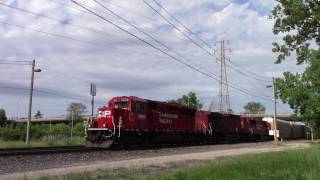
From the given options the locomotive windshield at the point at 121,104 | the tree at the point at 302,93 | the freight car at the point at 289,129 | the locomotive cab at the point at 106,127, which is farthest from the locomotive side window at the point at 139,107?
the freight car at the point at 289,129

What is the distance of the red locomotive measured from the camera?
30.9 metres

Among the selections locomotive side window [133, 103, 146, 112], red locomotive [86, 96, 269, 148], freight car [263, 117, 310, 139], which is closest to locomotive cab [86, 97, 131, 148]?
red locomotive [86, 96, 269, 148]

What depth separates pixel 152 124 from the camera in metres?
35.7

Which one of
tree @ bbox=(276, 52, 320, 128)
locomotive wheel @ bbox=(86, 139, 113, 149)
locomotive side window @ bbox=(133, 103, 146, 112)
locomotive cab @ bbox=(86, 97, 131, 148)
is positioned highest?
tree @ bbox=(276, 52, 320, 128)

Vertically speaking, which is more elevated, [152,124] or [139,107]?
[139,107]

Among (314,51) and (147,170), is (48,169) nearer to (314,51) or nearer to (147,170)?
(147,170)

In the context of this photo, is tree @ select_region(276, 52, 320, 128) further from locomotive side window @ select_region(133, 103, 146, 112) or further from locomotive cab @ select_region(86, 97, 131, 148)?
locomotive cab @ select_region(86, 97, 131, 148)

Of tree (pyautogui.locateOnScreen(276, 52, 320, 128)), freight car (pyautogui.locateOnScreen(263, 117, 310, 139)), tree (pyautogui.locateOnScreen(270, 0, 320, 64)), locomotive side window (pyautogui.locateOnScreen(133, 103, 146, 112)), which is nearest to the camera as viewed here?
tree (pyautogui.locateOnScreen(270, 0, 320, 64))

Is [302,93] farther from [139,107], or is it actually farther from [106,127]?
[106,127]

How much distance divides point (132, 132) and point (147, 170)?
14.1 m

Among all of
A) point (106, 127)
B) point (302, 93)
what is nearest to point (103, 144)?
point (106, 127)

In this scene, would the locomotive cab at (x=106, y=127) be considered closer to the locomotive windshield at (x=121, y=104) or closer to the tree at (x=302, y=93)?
the locomotive windshield at (x=121, y=104)

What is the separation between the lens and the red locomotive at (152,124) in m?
30.9

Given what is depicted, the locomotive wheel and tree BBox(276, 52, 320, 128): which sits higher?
tree BBox(276, 52, 320, 128)
